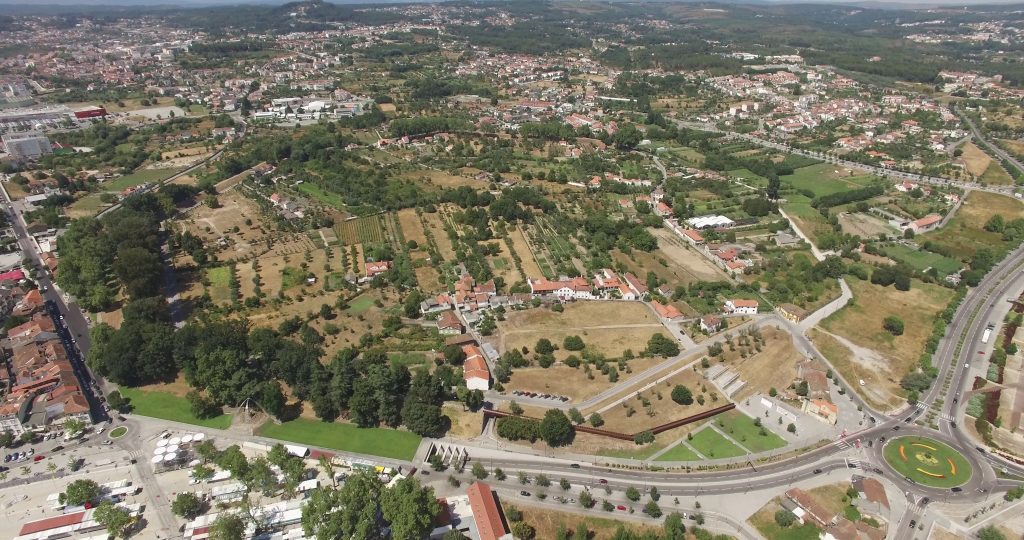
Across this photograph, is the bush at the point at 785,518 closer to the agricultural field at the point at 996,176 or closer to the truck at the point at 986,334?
the truck at the point at 986,334

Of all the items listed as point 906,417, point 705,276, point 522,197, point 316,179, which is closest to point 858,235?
point 705,276

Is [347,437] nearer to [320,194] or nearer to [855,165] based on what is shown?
[320,194]

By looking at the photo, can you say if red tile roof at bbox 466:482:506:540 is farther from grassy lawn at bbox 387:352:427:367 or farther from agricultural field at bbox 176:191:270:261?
agricultural field at bbox 176:191:270:261

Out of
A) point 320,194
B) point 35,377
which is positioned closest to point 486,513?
point 35,377

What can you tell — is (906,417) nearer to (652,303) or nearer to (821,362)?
(821,362)

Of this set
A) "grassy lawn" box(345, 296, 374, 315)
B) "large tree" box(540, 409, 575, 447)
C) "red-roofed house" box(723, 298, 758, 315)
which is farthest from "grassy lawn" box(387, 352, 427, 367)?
"red-roofed house" box(723, 298, 758, 315)
